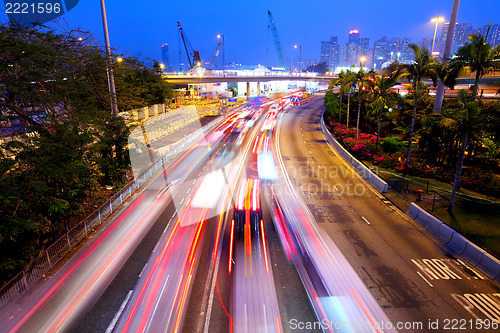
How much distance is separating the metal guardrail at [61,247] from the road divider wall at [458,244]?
1793cm

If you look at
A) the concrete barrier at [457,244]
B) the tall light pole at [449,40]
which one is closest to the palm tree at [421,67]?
the tall light pole at [449,40]

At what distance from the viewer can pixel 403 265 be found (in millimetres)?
12000

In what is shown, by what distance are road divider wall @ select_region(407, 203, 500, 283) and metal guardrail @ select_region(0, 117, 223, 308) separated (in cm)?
1793

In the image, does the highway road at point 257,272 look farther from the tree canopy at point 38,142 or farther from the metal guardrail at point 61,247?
the tree canopy at point 38,142

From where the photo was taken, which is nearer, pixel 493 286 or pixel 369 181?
pixel 493 286

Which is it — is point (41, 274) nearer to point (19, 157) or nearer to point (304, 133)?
point (19, 157)

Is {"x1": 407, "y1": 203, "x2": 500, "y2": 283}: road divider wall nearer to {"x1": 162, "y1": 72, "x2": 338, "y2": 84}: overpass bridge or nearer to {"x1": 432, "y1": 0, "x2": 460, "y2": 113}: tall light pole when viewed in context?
{"x1": 432, "y1": 0, "x2": 460, "y2": 113}: tall light pole

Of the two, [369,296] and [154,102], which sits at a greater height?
[154,102]

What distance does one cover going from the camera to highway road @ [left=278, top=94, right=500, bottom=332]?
9430mm

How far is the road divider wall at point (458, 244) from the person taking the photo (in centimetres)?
1121

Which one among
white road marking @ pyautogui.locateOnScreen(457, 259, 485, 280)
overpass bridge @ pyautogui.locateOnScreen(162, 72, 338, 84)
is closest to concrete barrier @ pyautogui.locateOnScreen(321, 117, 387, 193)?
white road marking @ pyautogui.locateOnScreen(457, 259, 485, 280)

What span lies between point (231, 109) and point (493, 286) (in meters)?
54.7

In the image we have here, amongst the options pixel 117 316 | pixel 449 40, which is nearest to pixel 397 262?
pixel 117 316

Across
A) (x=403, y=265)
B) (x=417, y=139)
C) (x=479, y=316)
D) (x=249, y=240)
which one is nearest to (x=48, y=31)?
(x=249, y=240)
